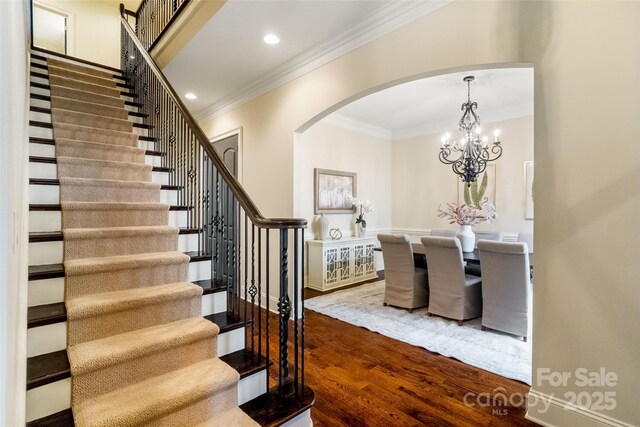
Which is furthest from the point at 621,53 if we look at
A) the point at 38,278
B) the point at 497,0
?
the point at 38,278

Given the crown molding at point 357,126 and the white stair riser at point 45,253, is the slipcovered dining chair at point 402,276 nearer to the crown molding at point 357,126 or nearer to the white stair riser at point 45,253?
the crown molding at point 357,126

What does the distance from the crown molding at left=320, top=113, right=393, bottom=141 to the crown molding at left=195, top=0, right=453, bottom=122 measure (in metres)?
1.48

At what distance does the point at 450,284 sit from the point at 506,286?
548mm

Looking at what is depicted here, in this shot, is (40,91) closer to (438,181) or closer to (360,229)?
(360,229)

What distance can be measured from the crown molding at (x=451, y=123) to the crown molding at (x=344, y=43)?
3393 millimetres

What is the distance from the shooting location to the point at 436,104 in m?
4.82

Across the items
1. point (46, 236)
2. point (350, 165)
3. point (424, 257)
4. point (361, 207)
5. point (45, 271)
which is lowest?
point (424, 257)

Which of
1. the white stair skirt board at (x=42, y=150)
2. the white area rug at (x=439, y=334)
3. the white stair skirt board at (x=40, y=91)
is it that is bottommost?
the white area rug at (x=439, y=334)

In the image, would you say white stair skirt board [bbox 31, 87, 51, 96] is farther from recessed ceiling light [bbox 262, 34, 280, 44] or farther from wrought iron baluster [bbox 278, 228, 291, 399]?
wrought iron baluster [bbox 278, 228, 291, 399]

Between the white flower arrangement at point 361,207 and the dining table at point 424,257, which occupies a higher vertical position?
the white flower arrangement at point 361,207

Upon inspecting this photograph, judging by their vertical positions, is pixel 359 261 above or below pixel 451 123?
below

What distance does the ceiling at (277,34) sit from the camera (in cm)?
255

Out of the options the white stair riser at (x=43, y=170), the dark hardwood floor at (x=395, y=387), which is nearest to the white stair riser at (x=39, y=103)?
the white stair riser at (x=43, y=170)

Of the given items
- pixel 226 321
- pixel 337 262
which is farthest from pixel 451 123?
pixel 226 321
